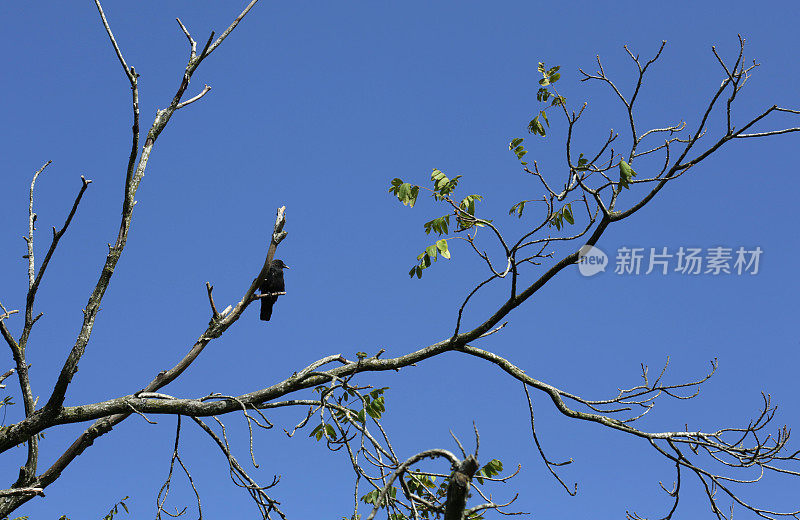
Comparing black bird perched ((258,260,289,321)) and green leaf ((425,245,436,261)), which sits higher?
black bird perched ((258,260,289,321))

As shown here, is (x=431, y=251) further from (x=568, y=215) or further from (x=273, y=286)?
(x=273, y=286)

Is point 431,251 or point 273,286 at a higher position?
point 273,286

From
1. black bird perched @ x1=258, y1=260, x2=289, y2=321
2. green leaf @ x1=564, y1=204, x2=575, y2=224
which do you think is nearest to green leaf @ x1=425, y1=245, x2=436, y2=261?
green leaf @ x1=564, y1=204, x2=575, y2=224

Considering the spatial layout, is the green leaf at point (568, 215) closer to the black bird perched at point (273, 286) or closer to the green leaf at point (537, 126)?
the green leaf at point (537, 126)

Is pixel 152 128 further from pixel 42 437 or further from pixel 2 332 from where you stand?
pixel 42 437

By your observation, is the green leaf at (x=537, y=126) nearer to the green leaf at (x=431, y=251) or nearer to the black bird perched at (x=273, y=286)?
the green leaf at (x=431, y=251)

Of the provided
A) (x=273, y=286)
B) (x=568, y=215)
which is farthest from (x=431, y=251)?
(x=273, y=286)

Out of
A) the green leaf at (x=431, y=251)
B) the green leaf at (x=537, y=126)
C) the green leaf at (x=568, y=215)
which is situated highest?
the green leaf at (x=537, y=126)

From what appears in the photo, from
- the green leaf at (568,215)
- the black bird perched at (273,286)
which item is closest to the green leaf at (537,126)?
the green leaf at (568,215)

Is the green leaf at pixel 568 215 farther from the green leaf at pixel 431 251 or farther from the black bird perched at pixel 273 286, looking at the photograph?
the black bird perched at pixel 273 286

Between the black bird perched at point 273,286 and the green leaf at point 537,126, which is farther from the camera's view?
the black bird perched at point 273,286

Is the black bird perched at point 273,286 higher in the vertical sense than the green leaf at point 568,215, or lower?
higher

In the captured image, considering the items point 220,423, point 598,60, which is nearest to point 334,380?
point 220,423

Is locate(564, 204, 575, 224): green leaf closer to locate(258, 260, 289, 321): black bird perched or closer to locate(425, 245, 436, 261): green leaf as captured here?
locate(425, 245, 436, 261): green leaf
